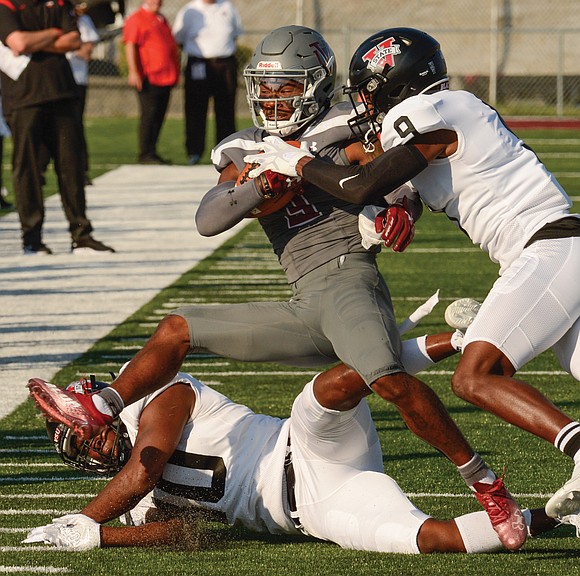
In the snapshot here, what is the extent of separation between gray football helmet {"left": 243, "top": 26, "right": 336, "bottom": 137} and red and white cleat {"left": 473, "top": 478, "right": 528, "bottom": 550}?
1.43 meters

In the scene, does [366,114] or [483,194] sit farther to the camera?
[366,114]

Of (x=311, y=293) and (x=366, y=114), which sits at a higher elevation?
(x=366, y=114)

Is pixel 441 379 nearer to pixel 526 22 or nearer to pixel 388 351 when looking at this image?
pixel 388 351

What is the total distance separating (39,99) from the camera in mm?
9945

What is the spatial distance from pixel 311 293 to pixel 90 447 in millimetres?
848

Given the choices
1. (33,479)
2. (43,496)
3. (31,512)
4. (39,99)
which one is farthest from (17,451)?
(39,99)

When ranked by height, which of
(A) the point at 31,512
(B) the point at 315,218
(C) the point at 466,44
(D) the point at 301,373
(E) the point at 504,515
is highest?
(B) the point at 315,218

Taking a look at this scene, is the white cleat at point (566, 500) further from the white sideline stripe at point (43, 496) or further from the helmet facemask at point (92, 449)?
the white sideline stripe at point (43, 496)

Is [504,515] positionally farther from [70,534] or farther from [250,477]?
[70,534]

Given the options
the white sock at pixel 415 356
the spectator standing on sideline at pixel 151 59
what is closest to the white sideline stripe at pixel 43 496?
the white sock at pixel 415 356

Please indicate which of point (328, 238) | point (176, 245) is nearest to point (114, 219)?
point (176, 245)

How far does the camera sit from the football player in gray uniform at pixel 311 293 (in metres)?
4.14

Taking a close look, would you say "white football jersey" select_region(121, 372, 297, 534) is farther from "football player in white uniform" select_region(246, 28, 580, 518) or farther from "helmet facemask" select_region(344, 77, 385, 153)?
"helmet facemask" select_region(344, 77, 385, 153)

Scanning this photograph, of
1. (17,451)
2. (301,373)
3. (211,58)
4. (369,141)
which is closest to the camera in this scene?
(369,141)
